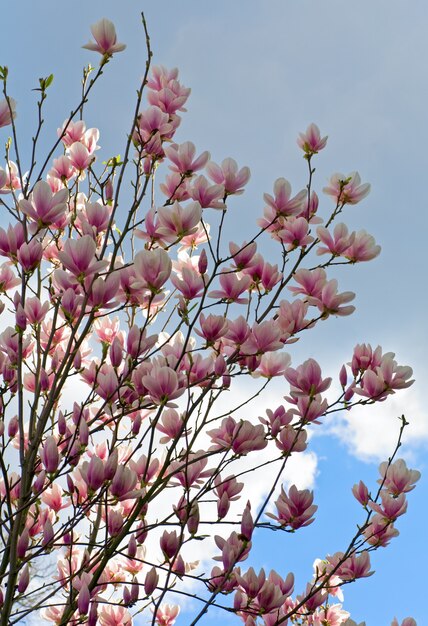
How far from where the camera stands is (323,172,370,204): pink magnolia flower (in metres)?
2.14

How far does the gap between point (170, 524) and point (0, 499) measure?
56cm

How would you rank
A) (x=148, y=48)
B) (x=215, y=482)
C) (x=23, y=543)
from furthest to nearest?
(x=148, y=48)
(x=215, y=482)
(x=23, y=543)

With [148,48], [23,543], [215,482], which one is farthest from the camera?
[148,48]

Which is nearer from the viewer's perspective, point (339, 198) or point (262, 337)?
point (262, 337)

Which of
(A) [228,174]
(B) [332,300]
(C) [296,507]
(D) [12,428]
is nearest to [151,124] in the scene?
(A) [228,174]

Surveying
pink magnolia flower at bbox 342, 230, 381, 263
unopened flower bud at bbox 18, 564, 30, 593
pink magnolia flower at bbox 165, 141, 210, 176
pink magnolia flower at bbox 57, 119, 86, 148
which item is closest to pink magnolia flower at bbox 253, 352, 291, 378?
pink magnolia flower at bbox 342, 230, 381, 263

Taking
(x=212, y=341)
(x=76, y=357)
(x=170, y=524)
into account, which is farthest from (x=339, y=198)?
→ (x=170, y=524)

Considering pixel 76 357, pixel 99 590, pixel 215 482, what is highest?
pixel 76 357

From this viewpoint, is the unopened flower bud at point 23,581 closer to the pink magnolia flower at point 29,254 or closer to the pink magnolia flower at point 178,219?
the pink magnolia flower at point 29,254

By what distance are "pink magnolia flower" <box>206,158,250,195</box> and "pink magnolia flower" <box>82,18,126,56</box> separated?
1.75 ft

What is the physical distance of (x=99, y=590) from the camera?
2.04 meters

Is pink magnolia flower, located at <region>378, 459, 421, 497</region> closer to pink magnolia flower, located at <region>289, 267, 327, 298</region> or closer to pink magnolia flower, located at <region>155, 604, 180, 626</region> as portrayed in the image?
pink magnolia flower, located at <region>289, 267, 327, 298</region>

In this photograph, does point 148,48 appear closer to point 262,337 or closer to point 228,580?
point 262,337

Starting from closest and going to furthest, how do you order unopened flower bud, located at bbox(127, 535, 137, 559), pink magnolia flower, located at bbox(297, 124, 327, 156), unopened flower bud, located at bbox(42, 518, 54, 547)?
unopened flower bud, located at bbox(42, 518, 54, 547) < unopened flower bud, located at bbox(127, 535, 137, 559) < pink magnolia flower, located at bbox(297, 124, 327, 156)
